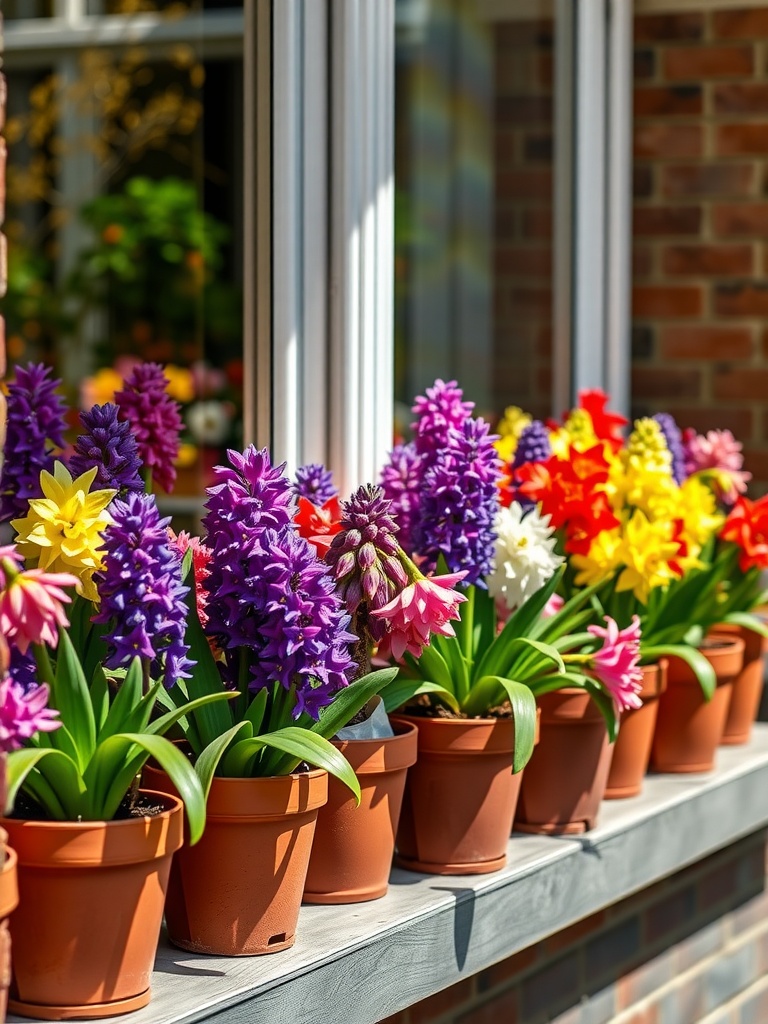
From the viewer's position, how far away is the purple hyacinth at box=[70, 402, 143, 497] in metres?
1.56

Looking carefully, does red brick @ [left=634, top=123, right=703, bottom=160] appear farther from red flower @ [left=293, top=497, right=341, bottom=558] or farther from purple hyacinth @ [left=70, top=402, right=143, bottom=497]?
purple hyacinth @ [left=70, top=402, right=143, bottom=497]

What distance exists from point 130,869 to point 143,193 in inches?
139

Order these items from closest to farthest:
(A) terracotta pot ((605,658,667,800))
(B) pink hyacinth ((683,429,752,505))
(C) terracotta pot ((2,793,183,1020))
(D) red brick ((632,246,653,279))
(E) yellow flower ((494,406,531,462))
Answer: (C) terracotta pot ((2,793,183,1020)), (A) terracotta pot ((605,658,667,800)), (E) yellow flower ((494,406,531,462)), (B) pink hyacinth ((683,429,752,505)), (D) red brick ((632,246,653,279))

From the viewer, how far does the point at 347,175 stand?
2.01 meters

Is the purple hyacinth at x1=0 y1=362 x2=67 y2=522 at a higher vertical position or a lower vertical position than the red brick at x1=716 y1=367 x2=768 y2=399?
lower

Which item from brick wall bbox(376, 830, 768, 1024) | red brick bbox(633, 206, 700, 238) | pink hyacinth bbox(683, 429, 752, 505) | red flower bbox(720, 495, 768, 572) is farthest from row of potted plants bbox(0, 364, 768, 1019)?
red brick bbox(633, 206, 700, 238)

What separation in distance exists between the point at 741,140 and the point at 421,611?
1.69m

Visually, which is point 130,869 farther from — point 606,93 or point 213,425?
point 213,425

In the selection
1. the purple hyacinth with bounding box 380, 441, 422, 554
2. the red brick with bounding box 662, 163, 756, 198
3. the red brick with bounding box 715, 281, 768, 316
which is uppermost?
the red brick with bounding box 662, 163, 756, 198

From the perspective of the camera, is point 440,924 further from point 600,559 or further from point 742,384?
point 742,384

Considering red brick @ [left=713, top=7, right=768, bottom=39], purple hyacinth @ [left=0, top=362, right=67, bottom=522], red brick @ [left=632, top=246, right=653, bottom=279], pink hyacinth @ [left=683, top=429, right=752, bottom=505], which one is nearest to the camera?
purple hyacinth @ [left=0, top=362, right=67, bottom=522]

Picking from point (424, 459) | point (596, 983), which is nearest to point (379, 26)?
point (424, 459)

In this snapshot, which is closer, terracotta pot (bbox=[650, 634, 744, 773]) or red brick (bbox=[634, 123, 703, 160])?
terracotta pot (bbox=[650, 634, 744, 773])

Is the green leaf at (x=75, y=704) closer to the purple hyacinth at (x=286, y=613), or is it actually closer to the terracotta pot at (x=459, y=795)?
the purple hyacinth at (x=286, y=613)
